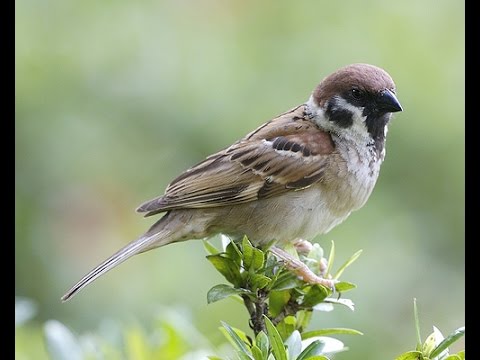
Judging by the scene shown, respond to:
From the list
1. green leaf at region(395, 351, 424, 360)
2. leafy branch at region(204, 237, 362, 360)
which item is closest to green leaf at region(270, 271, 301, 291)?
leafy branch at region(204, 237, 362, 360)

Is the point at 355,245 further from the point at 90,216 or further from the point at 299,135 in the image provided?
the point at 90,216

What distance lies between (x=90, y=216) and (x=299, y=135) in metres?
1.10

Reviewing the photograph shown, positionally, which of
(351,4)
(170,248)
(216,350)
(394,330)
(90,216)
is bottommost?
(394,330)

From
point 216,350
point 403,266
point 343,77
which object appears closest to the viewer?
point 216,350

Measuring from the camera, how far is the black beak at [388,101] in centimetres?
207

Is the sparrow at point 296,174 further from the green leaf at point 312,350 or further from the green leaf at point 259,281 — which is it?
the green leaf at point 312,350

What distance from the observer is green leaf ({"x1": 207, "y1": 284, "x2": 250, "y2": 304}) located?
1.33 metres

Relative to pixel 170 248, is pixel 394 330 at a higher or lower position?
lower

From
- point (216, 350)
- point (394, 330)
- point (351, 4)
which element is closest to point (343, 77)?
point (216, 350)

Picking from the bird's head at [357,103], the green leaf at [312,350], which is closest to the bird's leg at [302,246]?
the bird's head at [357,103]

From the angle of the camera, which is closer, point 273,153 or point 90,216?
point 273,153

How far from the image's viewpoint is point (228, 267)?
4.65 ft

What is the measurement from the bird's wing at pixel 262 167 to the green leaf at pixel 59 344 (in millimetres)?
593
